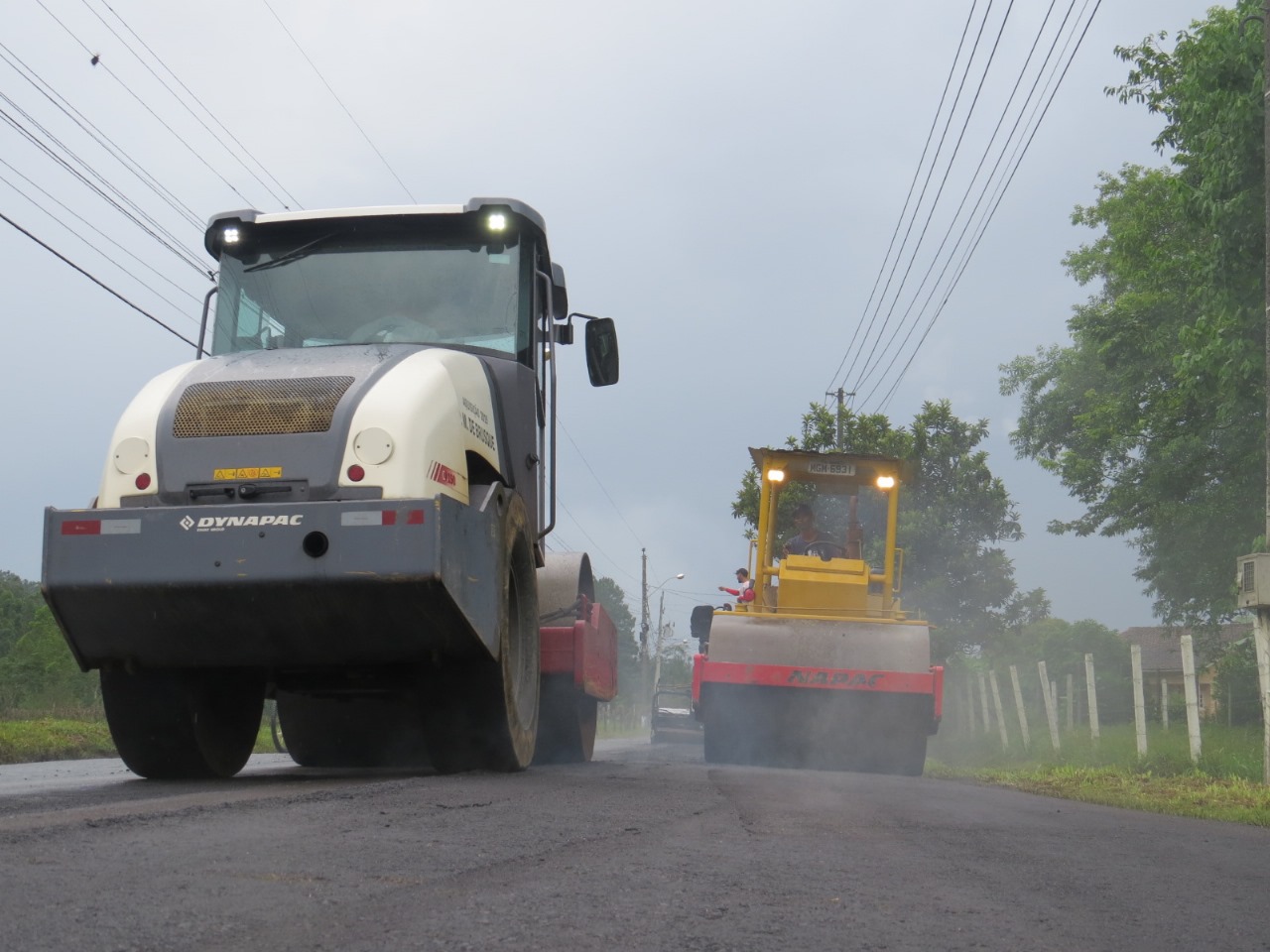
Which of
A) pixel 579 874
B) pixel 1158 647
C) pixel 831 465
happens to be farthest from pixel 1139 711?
pixel 1158 647

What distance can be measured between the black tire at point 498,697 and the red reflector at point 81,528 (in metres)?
1.81

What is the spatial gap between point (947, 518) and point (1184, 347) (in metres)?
10.6

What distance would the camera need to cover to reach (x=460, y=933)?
302 centimetres

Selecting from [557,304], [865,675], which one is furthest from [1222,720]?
[557,304]

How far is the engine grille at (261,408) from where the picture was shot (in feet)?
21.2

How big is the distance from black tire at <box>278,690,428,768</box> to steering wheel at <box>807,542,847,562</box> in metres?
5.76

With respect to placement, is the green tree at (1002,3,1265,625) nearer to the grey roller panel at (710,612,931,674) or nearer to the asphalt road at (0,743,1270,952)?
the grey roller panel at (710,612,931,674)

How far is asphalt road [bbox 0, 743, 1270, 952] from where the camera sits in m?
3.11

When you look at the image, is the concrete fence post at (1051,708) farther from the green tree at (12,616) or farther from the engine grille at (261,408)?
the green tree at (12,616)

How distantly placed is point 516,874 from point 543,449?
5.16 metres

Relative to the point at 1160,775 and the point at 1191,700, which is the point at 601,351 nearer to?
the point at 1160,775

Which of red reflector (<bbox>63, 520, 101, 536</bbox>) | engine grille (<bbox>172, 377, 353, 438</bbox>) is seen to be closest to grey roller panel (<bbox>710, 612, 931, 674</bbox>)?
engine grille (<bbox>172, 377, 353, 438</bbox>)

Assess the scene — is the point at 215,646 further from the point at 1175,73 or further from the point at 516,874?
the point at 1175,73

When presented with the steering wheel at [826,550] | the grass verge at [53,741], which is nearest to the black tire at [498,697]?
the grass verge at [53,741]
